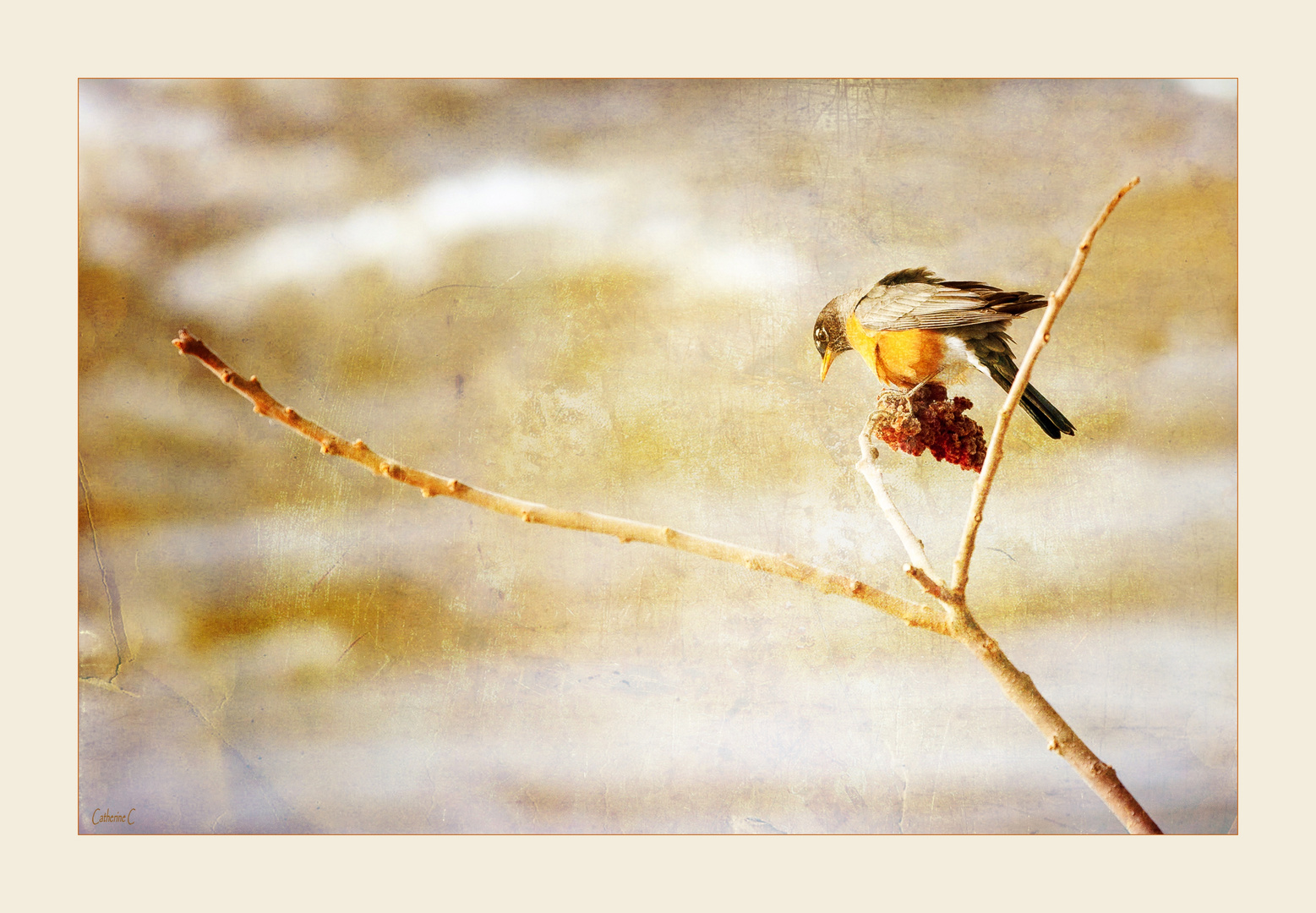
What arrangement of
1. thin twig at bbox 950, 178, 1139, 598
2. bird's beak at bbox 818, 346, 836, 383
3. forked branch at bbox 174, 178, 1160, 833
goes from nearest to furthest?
thin twig at bbox 950, 178, 1139, 598
forked branch at bbox 174, 178, 1160, 833
bird's beak at bbox 818, 346, 836, 383

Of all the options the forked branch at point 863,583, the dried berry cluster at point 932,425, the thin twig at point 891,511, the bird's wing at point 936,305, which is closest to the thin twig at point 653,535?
the forked branch at point 863,583

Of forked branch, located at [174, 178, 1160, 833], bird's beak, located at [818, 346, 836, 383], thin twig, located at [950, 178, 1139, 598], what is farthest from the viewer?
bird's beak, located at [818, 346, 836, 383]

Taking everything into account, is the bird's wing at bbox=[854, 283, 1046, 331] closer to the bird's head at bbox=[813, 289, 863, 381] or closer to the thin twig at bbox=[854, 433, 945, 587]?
the bird's head at bbox=[813, 289, 863, 381]

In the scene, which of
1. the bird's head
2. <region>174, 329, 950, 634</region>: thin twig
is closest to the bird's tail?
the bird's head

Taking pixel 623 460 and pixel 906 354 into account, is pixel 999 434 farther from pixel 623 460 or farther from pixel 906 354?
pixel 623 460
